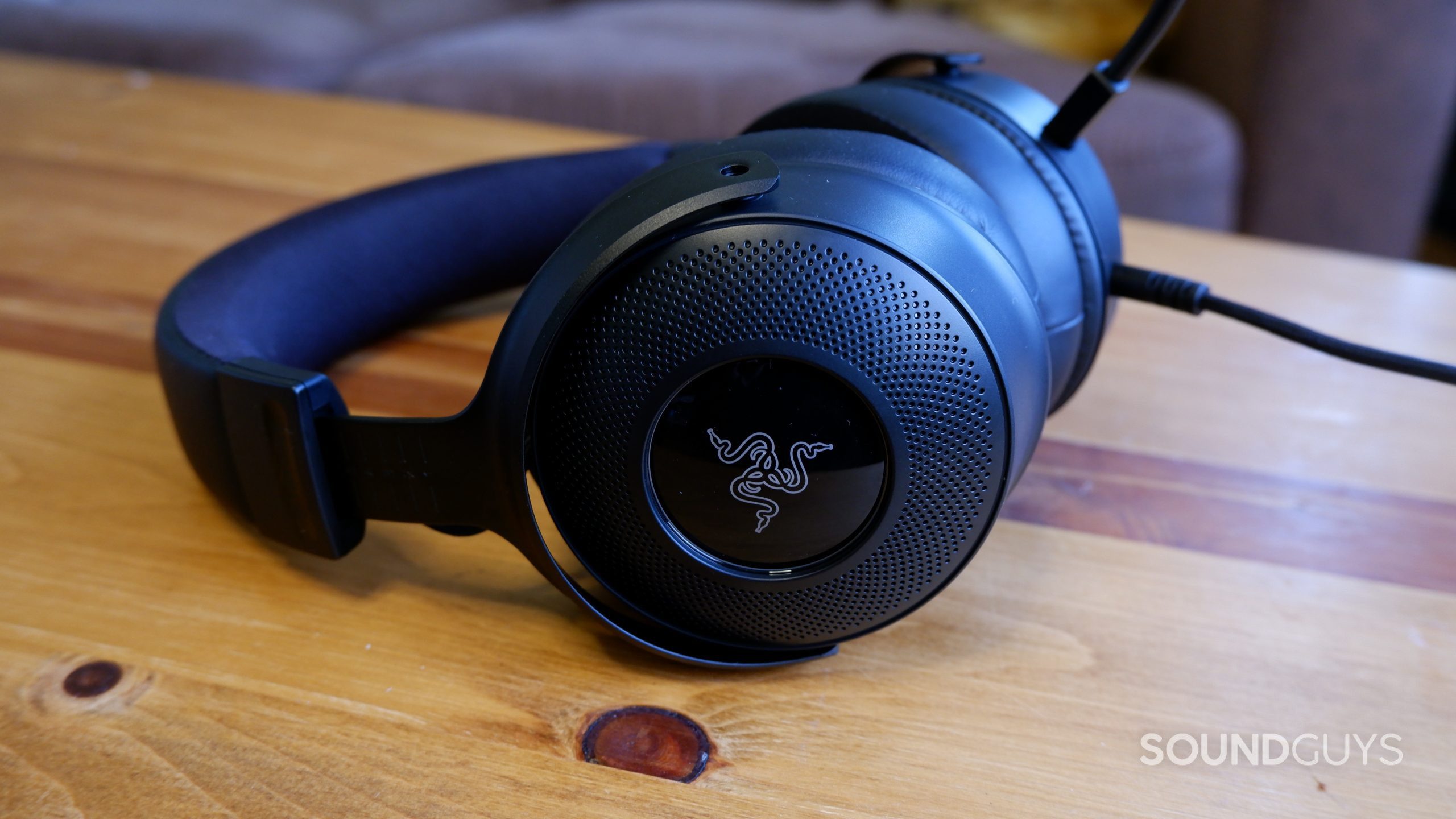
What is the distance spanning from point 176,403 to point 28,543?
4.1 inches

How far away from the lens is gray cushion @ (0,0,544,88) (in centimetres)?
145

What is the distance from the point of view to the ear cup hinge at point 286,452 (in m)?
0.43

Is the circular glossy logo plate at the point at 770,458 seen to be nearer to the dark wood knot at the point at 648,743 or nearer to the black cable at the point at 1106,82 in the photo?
the dark wood knot at the point at 648,743

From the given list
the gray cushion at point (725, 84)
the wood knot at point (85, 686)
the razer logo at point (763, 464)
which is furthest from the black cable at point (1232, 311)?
the gray cushion at point (725, 84)

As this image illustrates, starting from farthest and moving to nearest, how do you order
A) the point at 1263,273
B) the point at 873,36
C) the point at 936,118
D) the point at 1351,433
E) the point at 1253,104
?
the point at 873,36
the point at 1253,104
the point at 1263,273
the point at 1351,433
the point at 936,118

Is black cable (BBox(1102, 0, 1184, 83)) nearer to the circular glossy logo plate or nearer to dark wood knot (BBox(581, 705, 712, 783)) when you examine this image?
the circular glossy logo plate

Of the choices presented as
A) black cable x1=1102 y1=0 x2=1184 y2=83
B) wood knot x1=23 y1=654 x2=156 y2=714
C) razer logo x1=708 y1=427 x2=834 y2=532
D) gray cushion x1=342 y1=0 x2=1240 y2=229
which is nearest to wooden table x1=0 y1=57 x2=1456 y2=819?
wood knot x1=23 y1=654 x2=156 y2=714

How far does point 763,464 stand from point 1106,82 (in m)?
0.25

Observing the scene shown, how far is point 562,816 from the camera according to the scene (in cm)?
39

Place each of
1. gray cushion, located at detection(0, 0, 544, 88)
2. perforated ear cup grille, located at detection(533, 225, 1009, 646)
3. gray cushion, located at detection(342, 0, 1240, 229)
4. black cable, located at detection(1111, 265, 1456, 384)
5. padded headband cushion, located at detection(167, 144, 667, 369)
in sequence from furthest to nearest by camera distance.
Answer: gray cushion, located at detection(0, 0, 544, 88) < gray cushion, located at detection(342, 0, 1240, 229) < padded headband cushion, located at detection(167, 144, 667, 369) < black cable, located at detection(1111, 265, 1456, 384) < perforated ear cup grille, located at detection(533, 225, 1009, 646)

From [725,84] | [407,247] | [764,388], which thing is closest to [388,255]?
[407,247]

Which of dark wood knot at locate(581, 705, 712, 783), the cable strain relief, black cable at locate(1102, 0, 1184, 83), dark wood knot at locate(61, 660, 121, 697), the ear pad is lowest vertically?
dark wood knot at locate(581, 705, 712, 783)

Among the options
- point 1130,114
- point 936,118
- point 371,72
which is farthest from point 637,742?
point 371,72

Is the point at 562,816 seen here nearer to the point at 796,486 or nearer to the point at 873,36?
the point at 796,486
